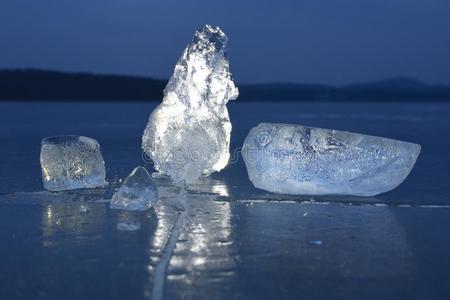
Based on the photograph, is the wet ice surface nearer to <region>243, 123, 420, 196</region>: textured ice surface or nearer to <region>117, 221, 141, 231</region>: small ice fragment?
<region>117, 221, 141, 231</region>: small ice fragment

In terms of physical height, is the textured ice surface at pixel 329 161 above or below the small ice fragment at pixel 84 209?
above

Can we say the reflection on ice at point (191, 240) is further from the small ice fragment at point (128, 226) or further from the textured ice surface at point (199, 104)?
the textured ice surface at point (199, 104)

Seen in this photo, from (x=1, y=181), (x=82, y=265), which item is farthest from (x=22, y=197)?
(x=82, y=265)

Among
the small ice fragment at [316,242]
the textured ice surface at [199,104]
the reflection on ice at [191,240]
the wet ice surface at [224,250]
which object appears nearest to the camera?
the wet ice surface at [224,250]

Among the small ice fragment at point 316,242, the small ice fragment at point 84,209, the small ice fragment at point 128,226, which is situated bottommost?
the small ice fragment at point 84,209

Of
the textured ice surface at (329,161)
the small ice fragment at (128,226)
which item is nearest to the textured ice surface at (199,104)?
the textured ice surface at (329,161)

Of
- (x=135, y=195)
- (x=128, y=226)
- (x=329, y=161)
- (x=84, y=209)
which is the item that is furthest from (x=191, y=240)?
(x=329, y=161)

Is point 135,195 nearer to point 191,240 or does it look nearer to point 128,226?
point 128,226
